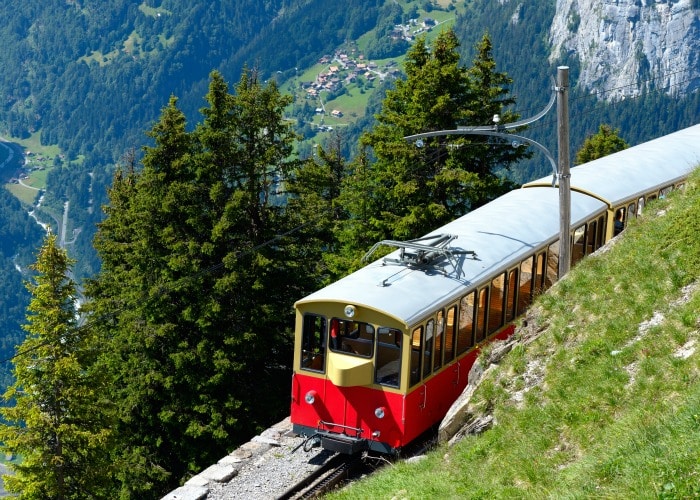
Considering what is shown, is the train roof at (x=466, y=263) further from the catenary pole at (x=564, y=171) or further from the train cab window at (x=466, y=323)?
the catenary pole at (x=564, y=171)

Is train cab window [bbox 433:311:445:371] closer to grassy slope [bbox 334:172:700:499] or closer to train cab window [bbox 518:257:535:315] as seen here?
grassy slope [bbox 334:172:700:499]

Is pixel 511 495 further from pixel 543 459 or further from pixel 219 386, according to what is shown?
pixel 219 386

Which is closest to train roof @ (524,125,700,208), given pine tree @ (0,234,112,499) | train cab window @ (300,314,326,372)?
train cab window @ (300,314,326,372)

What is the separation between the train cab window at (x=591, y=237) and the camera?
26.7m

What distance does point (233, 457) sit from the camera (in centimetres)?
2266

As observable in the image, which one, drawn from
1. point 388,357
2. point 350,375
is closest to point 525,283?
point 388,357

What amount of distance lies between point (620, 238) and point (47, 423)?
17.2 meters

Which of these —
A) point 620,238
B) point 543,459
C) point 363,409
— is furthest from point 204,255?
point 543,459

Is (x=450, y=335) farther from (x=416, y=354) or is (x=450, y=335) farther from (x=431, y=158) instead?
(x=431, y=158)

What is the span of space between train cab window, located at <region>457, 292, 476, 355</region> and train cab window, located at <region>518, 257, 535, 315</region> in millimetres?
2444

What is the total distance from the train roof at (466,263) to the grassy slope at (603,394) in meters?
2.21

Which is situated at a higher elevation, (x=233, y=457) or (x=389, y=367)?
(x=389, y=367)

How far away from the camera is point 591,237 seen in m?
26.9

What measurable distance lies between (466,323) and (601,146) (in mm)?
49574
